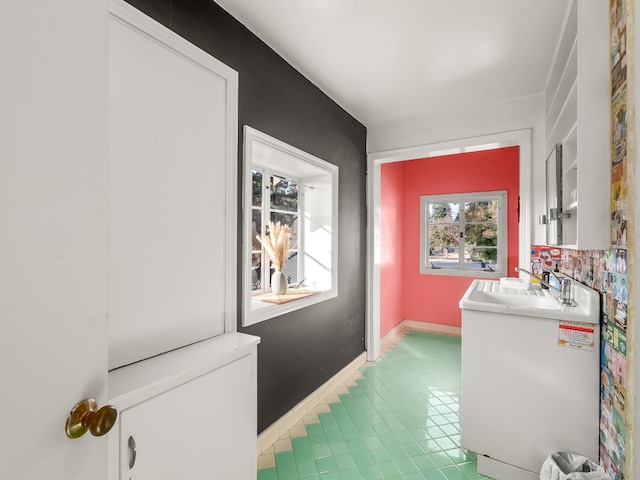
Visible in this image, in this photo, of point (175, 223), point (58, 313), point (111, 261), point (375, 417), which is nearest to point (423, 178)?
point (375, 417)

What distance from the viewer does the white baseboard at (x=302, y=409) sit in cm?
198

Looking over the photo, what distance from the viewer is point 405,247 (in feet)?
15.6

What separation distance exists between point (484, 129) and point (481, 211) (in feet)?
5.66

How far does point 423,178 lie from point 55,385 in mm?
4621

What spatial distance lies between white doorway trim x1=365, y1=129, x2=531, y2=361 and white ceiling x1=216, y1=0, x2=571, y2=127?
359 mm

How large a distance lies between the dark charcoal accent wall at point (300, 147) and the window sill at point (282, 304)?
52mm

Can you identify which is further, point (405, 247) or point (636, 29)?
point (405, 247)

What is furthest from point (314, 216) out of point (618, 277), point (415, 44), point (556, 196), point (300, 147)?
point (618, 277)

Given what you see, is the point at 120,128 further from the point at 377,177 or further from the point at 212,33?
the point at 377,177

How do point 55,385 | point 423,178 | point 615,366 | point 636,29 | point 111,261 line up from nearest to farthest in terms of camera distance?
point 55,385 → point 636,29 → point 111,261 → point 615,366 → point 423,178

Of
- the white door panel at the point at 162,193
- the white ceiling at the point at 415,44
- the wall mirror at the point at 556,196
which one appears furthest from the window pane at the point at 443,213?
the white door panel at the point at 162,193

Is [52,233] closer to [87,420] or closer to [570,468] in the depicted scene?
[87,420]

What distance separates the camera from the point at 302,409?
2.33m

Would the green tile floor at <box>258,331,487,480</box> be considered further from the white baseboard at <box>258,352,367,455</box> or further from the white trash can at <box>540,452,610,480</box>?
the white trash can at <box>540,452,610,480</box>
